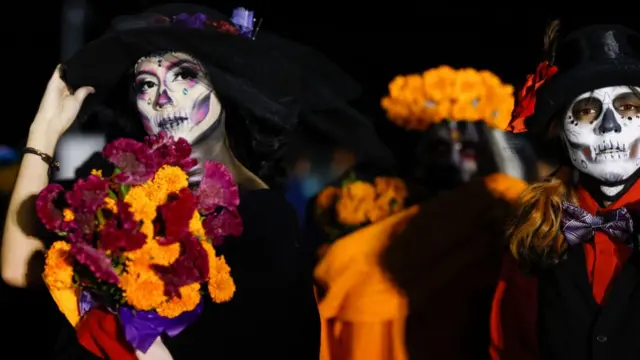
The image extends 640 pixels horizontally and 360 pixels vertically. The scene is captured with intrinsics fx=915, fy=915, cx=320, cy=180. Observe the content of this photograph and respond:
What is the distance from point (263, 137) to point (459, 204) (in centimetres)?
59

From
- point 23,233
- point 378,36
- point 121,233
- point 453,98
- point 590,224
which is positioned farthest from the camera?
point 378,36

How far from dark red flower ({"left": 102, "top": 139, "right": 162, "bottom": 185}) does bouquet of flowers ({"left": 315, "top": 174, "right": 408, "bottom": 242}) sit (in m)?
0.89

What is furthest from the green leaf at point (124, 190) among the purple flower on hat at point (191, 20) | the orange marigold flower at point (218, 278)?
the purple flower on hat at point (191, 20)

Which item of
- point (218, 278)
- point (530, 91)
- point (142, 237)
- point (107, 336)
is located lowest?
point (107, 336)

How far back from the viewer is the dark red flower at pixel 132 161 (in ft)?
6.69

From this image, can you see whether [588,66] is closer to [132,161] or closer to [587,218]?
[587,218]

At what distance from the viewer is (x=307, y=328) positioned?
2.54 m

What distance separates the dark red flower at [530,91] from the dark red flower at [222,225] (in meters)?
0.73

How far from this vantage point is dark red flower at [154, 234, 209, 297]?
2.01m

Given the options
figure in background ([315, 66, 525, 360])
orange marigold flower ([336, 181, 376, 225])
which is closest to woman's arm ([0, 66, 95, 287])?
figure in background ([315, 66, 525, 360])

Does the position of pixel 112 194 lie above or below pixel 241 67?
below

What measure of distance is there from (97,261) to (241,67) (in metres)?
0.74

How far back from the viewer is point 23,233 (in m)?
2.38

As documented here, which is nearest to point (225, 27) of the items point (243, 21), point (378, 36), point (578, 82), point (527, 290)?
point (243, 21)
